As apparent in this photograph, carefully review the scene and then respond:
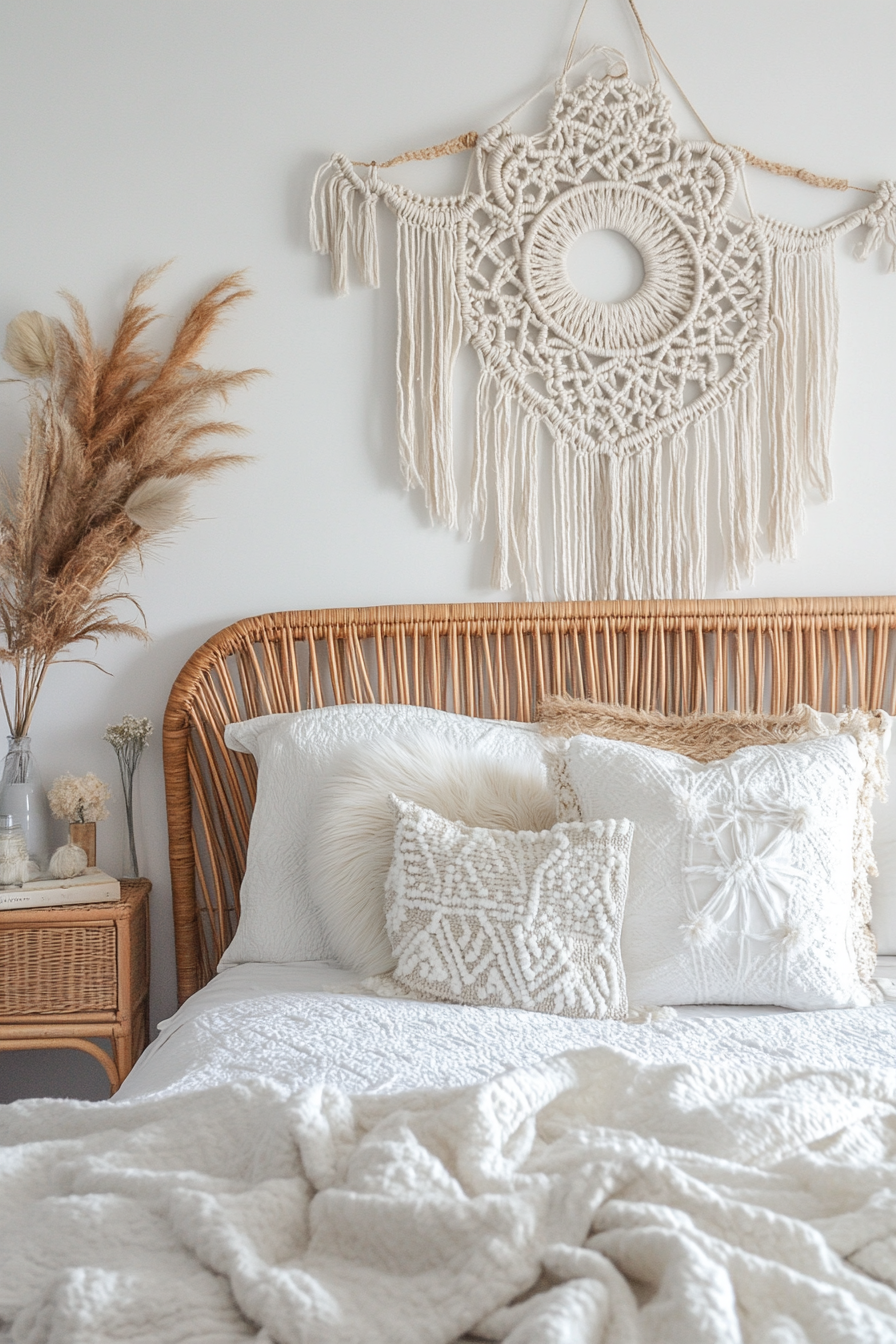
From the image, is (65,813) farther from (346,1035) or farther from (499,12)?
(499,12)

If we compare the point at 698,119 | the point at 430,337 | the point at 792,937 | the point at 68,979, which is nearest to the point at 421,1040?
the point at 792,937

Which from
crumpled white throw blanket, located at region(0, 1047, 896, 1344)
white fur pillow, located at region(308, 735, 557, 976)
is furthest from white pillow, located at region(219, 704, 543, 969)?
crumpled white throw blanket, located at region(0, 1047, 896, 1344)

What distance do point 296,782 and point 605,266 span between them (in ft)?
3.89

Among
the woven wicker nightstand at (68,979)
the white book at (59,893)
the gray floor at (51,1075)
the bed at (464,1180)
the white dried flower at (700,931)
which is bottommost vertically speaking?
the gray floor at (51,1075)

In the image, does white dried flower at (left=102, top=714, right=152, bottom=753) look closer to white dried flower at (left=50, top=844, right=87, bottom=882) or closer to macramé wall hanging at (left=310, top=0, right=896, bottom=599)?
white dried flower at (left=50, top=844, right=87, bottom=882)

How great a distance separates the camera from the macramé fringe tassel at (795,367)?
81.8 inches

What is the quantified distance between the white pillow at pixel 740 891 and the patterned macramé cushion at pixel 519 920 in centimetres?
6

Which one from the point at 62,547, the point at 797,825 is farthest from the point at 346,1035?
the point at 62,547

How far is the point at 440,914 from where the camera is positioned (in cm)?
144

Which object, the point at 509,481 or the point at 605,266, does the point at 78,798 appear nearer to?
the point at 509,481

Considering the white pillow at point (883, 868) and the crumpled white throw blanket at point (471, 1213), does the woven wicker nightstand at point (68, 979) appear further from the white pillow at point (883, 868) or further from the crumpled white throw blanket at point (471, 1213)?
the white pillow at point (883, 868)

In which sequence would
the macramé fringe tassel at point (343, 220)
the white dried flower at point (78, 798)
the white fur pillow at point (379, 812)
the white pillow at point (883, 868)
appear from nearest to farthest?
the white fur pillow at point (379, 812)
the white pillow at point (883, 868)
the white dried flower at point (78, 798)
the macramé fringe tassel at point (343, 220)

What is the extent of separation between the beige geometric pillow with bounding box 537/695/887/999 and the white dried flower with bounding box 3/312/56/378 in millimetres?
1136

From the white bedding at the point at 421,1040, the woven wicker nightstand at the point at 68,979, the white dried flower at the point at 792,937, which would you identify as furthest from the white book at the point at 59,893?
the white dried flower at the point at 792,937
